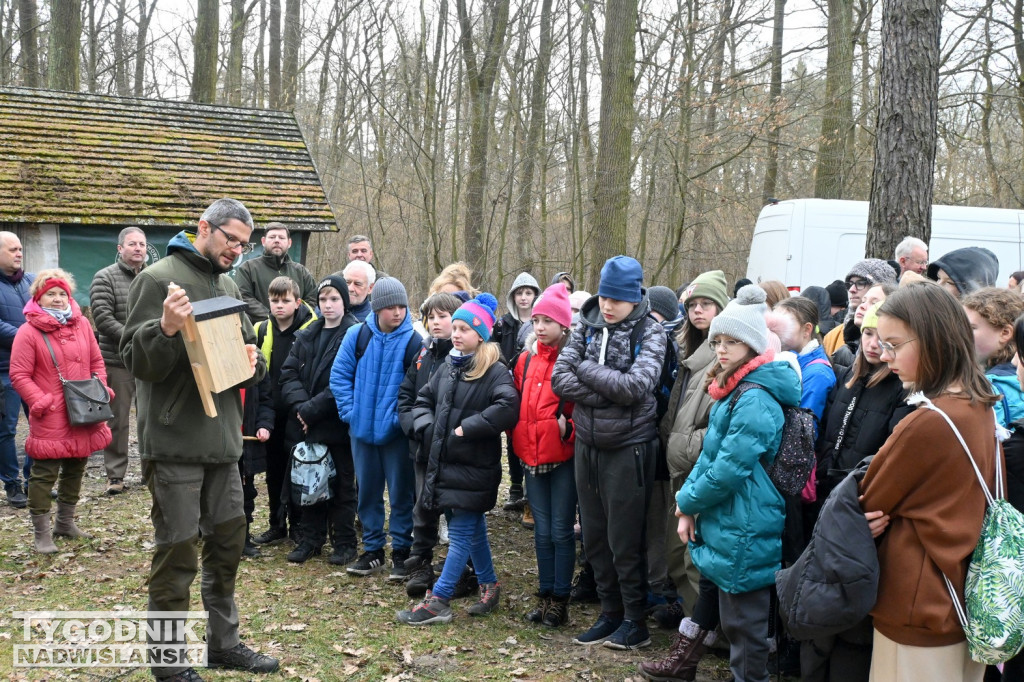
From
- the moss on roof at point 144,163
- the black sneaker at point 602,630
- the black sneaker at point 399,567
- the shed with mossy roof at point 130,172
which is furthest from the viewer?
the moss on roof at point 144,163

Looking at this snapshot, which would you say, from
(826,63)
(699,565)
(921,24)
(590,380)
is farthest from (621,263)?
(826,63)

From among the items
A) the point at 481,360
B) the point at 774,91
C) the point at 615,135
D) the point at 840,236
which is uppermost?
the point at 774,91

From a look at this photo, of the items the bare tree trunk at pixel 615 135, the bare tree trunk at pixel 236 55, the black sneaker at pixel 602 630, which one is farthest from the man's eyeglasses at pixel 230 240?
the bare tree trunk at pixel 236 55

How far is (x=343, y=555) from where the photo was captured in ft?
20.6

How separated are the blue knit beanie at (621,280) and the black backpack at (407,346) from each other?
166 centimetres

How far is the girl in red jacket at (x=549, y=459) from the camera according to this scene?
5.25 meters

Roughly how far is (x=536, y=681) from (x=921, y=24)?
19.5 ft

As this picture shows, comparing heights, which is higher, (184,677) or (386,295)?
(386,295)

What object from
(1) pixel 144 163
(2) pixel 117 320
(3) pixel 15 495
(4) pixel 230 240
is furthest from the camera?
(1) pixel 144 163

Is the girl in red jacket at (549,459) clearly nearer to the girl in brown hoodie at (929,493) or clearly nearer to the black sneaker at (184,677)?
the black sneaker at (184,677)

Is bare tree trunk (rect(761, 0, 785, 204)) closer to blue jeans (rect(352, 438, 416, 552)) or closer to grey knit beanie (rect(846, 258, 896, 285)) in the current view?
grey knit beanie (rect(846, 258, 896, 285))

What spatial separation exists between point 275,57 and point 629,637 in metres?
18.6

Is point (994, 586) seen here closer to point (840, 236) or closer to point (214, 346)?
point (214, 346)

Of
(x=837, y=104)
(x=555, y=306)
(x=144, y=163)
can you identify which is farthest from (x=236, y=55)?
(x=555, y=306)
